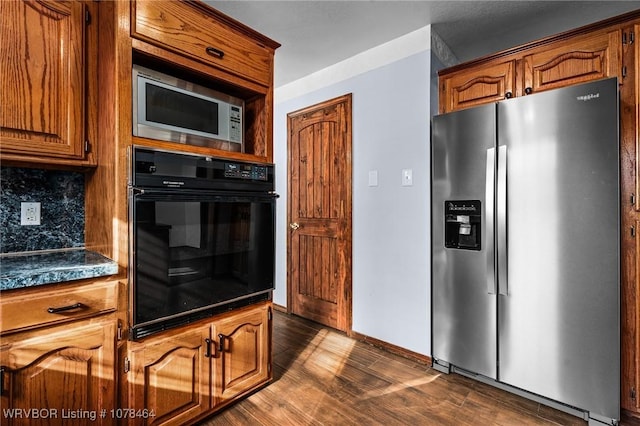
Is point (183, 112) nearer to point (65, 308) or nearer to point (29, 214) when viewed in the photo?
point (29, 214)

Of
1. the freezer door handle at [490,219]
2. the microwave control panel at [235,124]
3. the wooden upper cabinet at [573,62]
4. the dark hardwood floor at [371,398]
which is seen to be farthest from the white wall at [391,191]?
the microwave control panel at [235,124]

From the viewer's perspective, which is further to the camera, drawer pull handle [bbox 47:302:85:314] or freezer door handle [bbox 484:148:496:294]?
freezer door handle [bbox 484:148:496:294]

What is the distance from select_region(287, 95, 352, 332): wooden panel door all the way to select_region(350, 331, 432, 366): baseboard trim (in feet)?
0.53

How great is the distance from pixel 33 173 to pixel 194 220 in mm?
889

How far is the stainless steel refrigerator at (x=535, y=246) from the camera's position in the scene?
1.63m

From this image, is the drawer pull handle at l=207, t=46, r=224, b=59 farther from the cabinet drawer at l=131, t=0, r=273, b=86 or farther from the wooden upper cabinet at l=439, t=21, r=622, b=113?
the wooden upper cabinet at l=439, t=21, r=622, b=113

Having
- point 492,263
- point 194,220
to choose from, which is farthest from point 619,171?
point 194,220

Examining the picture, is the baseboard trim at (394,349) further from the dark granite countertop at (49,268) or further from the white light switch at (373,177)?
the dark granite countertop at (49,268)

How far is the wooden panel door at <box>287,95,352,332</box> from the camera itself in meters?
2.90

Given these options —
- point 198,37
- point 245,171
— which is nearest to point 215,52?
point 198,37

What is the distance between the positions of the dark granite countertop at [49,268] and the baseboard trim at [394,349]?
6.78 feet

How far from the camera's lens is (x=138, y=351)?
1397 millimetres

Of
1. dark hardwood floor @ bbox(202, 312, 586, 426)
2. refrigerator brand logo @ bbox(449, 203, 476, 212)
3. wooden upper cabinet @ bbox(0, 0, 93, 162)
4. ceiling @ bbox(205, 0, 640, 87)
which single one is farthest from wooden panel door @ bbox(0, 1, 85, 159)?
refrigerator brand logo @ bbox(449, 203, 476, 212)

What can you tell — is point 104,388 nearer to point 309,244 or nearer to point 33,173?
point 33,173
